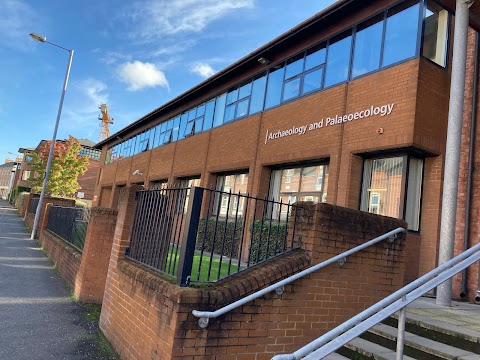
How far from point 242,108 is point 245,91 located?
617 mm

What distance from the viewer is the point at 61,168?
33781mm

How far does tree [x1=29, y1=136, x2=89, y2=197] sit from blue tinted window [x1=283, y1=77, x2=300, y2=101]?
27.4 meters


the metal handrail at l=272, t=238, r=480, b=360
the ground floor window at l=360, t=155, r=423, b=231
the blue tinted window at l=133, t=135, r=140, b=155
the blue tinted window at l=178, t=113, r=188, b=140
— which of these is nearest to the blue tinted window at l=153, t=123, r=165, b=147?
the blue tinted window at l=178, t=113, r=188, b=140

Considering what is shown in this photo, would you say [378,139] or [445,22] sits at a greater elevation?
[445,22]

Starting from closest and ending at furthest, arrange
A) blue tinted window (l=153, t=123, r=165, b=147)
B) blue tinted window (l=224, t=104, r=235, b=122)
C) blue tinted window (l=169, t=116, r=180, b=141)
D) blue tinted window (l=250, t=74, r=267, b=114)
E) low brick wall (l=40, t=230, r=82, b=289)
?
low brick wall (l=40, t=230, r=82, b=289), blue tinted window (l=250, t=74, r=267, b=114), blue tinted window (l=224, t=104, r=235, b=122), blue tinted window (l=169, t=116, r=180, b=141), blue tinted window (l=153, t=123, r=165, b=147)

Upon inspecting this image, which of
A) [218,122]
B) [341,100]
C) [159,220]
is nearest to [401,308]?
[159,220]

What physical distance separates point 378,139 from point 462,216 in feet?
6.84

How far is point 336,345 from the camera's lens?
230cm

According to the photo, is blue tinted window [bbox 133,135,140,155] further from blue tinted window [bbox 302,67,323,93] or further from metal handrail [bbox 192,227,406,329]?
metal handrail [bbox 192,227,406,329]

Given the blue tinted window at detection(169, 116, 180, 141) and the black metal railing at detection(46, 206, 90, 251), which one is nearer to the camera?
the black metal railing at detection(46, 206, 90, 251)

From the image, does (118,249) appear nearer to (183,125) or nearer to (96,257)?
(96,257)

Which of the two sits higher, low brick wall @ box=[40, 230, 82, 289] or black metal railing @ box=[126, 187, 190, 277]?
black metal railing @ box=[126, 187, 190, 277]

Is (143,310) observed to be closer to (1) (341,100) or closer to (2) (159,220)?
(2) (159,220)

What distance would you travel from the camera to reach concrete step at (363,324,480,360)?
3.28m
